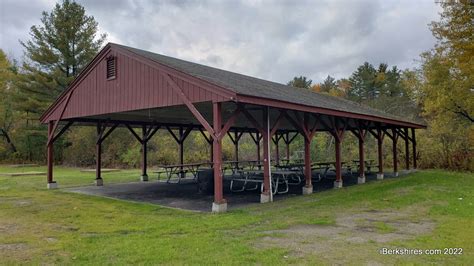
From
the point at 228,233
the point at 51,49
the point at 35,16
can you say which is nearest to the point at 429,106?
the point at 228,233

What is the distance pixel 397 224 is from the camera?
573 centimetres

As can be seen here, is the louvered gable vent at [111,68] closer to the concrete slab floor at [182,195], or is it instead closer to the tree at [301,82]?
the concrete slab floor at [182,195]

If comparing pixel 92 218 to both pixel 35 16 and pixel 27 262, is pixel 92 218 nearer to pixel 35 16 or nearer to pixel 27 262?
pixel 27 262

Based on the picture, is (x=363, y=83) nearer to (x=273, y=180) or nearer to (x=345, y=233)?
(x=273, y=180)

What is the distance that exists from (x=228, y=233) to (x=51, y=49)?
2374 cm

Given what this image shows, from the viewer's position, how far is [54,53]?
2428cm

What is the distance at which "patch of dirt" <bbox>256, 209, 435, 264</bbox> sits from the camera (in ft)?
14.3

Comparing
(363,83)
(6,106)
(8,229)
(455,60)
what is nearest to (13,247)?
(8,229)

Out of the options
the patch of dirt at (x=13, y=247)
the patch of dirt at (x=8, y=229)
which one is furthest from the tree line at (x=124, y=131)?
the patch of dirt at (x=13, y=247)

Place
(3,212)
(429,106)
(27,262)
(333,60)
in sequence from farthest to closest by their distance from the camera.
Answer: (333,60) < (429,106) < (3,212) < (27,262)

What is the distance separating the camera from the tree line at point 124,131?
16391 millimetres

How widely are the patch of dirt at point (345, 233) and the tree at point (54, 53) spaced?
74.1 feet

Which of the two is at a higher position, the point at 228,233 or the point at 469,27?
the point at 469,27

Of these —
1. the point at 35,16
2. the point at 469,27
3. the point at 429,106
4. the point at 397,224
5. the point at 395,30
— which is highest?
the point at 35,16
